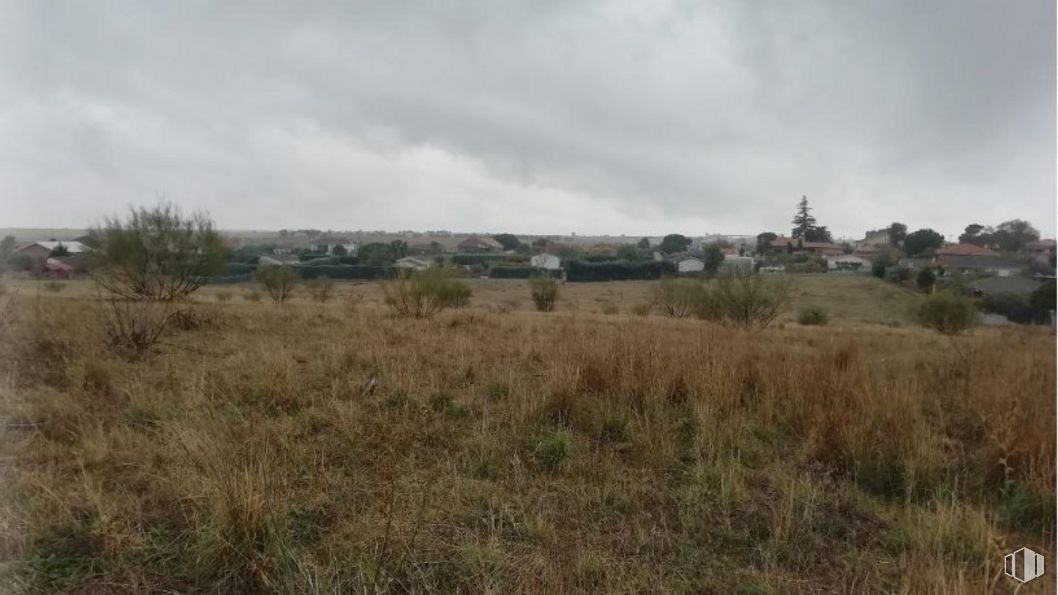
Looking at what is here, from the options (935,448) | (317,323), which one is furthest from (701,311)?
(935,448)

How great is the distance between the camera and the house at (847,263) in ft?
44.6

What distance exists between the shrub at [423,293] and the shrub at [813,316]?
1410cm

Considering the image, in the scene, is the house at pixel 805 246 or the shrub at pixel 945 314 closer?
the shrub at pixel 945 314

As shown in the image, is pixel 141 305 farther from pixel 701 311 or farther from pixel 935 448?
pixel 701 311

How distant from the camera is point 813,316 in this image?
2083 cm

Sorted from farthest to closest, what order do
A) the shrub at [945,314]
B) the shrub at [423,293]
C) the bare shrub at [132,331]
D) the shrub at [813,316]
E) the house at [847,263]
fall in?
the shrub at [813,316], the shrub at [423,293], the house at [847,263], the shrub at [945,314], the bare shrub at [132,331]

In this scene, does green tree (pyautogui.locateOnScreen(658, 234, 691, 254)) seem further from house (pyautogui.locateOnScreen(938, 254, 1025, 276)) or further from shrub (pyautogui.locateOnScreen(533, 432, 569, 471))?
shrub (pyautogui.locateOnScreen(533, 432, 569, 471))

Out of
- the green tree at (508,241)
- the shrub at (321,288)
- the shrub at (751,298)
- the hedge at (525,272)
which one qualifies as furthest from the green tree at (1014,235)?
the green tree at (508,241)

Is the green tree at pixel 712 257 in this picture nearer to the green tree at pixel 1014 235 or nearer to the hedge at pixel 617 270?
the hedge at pixel 617 270

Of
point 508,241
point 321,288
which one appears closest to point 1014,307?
point 321,288

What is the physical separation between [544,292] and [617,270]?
4059mm

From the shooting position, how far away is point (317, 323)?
916 cm

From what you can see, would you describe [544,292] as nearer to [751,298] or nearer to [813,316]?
[751,298]

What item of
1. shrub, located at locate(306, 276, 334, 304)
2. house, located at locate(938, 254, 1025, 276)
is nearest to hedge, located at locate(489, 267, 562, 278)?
shrub, located at locate(306, 276, 334, 304)
